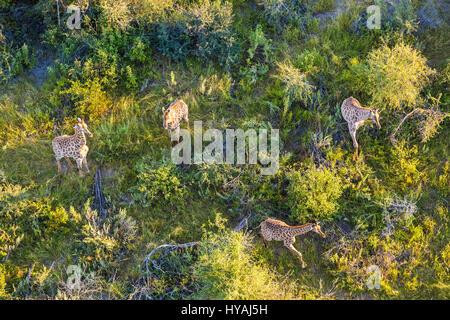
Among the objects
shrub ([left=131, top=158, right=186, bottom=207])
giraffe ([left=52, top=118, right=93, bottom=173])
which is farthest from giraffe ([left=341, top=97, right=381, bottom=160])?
giraffe ([left=52, top=118, right=93, bottom=173])

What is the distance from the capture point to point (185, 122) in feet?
34.2

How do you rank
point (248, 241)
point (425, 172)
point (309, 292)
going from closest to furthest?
1. point (309, 292)
2. point (248, 241)
3. point (425, 172)

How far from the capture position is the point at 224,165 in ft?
30.6

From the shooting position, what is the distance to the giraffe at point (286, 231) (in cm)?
820

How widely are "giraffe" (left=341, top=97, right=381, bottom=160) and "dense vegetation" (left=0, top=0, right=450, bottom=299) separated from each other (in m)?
0.38

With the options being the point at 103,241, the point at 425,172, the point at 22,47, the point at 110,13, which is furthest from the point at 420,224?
the point at 22,47

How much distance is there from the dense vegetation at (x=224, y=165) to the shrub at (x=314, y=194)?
0.04 m

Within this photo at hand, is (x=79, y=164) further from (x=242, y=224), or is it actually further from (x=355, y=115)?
(x=355, y=115)

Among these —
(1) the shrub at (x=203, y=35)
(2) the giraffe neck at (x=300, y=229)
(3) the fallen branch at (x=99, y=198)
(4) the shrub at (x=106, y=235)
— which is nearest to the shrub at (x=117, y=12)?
(1) the shrub at (x=203, y=35)

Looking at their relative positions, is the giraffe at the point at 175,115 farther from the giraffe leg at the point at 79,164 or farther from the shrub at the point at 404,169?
the shrub at the point at 404,169

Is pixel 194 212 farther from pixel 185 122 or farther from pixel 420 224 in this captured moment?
pixel 420 224

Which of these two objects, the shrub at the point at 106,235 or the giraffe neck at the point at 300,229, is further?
the shrub at the point at 106,235

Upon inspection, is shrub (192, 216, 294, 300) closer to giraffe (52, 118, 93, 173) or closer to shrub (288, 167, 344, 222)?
shrub (288, 167, 344, 222)

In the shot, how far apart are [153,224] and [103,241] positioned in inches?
44.9
